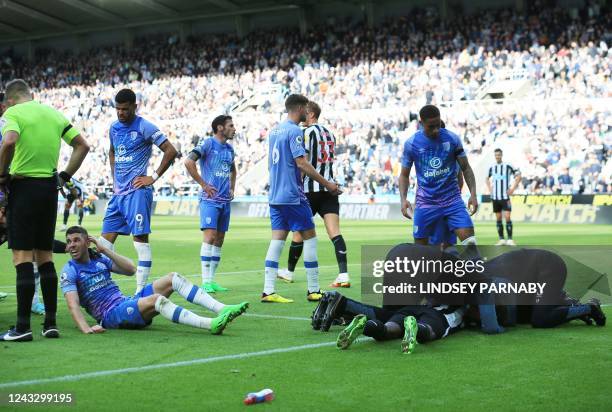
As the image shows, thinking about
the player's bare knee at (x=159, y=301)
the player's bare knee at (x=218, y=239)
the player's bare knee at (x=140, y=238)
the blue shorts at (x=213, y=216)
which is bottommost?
the player's bare knee at (x=159, y=301)

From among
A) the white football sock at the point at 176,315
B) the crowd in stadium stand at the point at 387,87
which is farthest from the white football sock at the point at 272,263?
the crowd in stadium stand at the point at 387,87

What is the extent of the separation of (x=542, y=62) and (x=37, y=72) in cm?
4091

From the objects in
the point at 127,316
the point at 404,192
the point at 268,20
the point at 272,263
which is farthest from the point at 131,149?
the point at 268,20

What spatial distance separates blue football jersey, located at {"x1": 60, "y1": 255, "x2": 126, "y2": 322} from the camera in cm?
767

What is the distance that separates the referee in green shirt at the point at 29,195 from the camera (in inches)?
288

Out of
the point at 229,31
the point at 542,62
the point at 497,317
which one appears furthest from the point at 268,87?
the point at 497,317

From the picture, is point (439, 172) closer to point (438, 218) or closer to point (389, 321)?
point (438, 218)

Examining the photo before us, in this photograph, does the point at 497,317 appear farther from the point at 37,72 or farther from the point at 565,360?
the point at 37,72

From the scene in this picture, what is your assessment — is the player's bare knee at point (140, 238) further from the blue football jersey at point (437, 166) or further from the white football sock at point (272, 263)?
the blue football jersey at point (437, 166)

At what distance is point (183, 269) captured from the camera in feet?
48.9

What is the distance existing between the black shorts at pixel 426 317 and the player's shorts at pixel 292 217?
3048mm

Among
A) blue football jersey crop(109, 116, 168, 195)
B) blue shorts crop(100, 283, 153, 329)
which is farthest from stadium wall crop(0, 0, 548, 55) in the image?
blue shorts crop(100, 283, 153, 329)

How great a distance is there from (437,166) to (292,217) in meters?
1.75

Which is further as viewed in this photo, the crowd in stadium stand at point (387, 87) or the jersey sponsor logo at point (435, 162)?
the crowd in stadium stand at point (387, 87)
